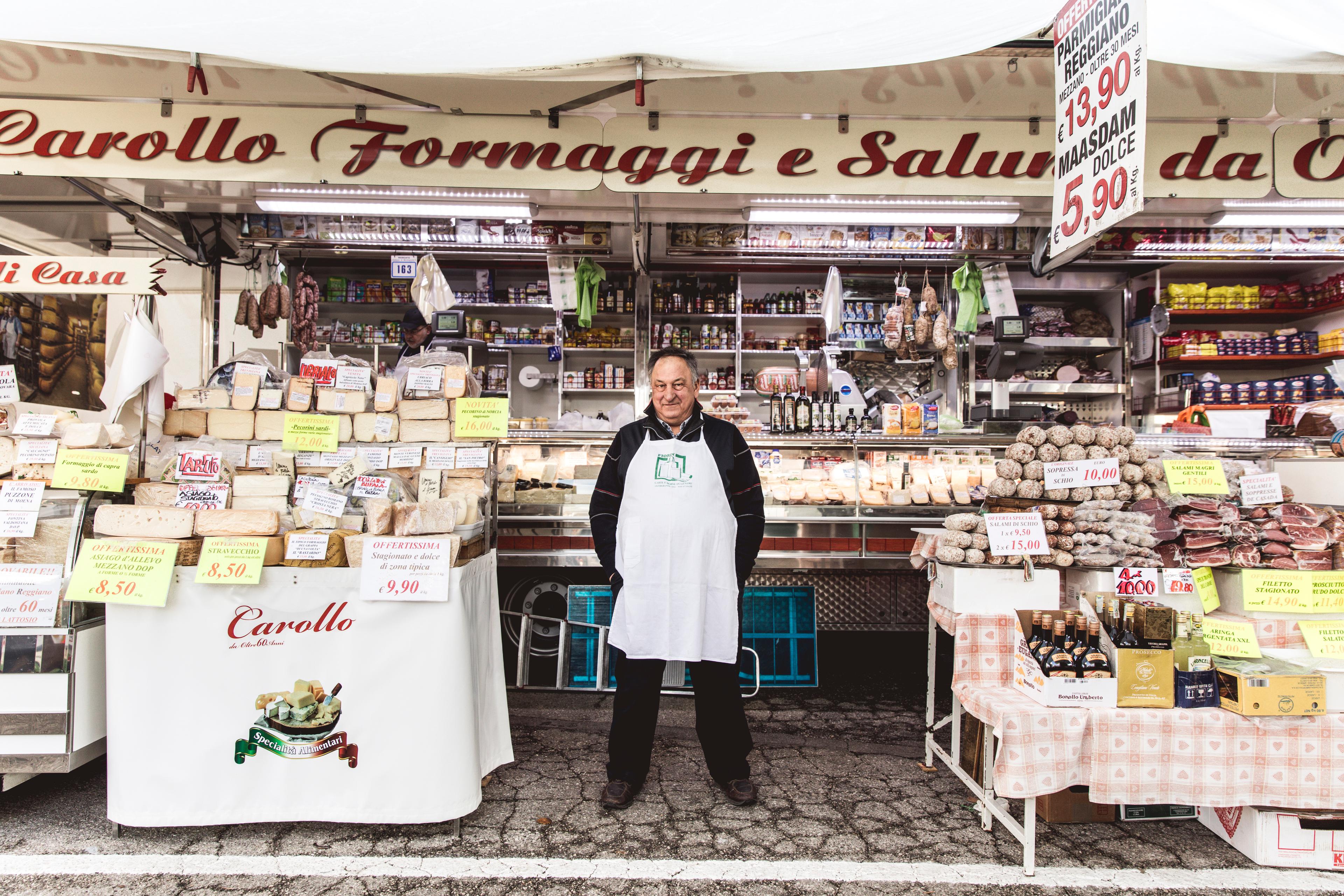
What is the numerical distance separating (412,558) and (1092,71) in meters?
2.94

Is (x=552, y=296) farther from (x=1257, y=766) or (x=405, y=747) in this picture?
(x=1257, y=766)

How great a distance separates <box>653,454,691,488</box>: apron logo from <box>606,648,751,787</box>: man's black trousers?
0.70 meters

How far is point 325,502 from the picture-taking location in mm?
2768

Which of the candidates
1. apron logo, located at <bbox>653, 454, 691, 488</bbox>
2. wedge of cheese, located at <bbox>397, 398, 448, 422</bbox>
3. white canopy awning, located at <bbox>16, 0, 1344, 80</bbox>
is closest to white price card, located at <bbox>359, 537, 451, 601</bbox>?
wedge of cheese, located at <bbox>397, 398, 448, 422</bbox>

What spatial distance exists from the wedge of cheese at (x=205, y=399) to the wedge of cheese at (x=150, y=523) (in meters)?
0.51

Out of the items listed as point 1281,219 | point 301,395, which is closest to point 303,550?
point 301,395

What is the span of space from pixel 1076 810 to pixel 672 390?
7.24 feet

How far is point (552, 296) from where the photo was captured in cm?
636

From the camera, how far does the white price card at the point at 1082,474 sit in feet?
9.71

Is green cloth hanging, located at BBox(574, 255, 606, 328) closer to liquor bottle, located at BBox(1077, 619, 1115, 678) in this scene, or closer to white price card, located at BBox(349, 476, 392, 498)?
white price card, located at BBox(349, 476, 392, 498)

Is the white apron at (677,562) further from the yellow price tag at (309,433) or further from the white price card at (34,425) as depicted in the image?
the white price card at (34,425)

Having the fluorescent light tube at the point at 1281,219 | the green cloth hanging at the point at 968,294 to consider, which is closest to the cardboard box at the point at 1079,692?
the fluorescent light tube at the point at 1281,219

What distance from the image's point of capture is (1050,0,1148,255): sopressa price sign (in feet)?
8.03

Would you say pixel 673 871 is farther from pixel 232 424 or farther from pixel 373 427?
pixel 232 424
